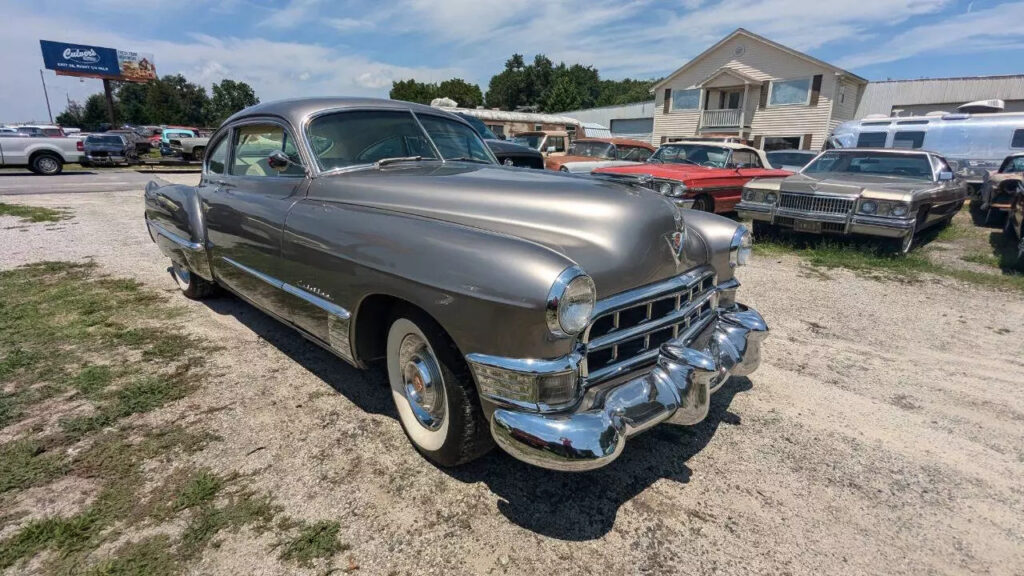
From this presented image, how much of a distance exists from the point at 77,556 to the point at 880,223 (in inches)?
309

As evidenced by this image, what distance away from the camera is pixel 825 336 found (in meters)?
4.18

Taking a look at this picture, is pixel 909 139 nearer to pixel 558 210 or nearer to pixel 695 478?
pixel 695 478

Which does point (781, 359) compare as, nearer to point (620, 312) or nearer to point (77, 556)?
point (620, 312)

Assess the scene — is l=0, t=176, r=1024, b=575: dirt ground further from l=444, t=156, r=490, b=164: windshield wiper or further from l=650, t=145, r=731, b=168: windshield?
l=650, t=145, r=731, b=168: windshield

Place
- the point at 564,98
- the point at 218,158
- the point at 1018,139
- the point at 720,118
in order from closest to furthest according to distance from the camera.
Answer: the point at 218,158 < the point at 1018,139 < the point at 720,118 < the point at 564,98

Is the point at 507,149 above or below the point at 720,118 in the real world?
below

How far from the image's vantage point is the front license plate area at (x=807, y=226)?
6903 millimetres

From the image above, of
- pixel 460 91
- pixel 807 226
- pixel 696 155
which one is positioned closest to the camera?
pixel 807 226

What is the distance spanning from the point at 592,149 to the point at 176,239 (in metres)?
9.80

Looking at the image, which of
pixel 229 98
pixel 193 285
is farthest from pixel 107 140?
pixel 229 98

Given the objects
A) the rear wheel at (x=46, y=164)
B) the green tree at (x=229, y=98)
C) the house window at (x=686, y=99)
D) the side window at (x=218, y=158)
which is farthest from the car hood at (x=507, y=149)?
the green tree at (x=229, y=98)

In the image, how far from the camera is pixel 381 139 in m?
3.26

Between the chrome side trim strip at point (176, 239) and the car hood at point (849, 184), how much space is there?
23.1ft

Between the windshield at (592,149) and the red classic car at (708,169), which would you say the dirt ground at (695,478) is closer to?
the red classic car at (708,169)
